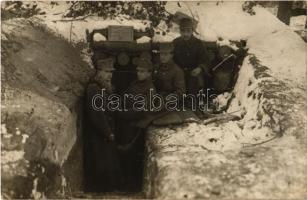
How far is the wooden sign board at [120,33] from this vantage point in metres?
8.33

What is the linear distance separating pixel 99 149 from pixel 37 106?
1452mm

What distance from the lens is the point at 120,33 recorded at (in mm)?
8391

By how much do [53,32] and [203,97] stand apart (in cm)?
275

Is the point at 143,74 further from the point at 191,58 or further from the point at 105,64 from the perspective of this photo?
A: the point at 191,58

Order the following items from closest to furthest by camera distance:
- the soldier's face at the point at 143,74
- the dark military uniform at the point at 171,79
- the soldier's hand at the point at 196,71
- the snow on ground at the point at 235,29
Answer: the soldier's face at the point at 143,74 → the dark military uniform at the point at 171,79 → the snow on ground at the point at 235,29 → the soldier's hand at the point at 196,71

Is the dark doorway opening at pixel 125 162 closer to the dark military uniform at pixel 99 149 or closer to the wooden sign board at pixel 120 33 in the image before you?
the dark military uniform at pixel 99 149

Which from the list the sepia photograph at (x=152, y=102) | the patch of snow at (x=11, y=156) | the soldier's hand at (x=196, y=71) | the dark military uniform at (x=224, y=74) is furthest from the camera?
the dark military uniform at (x=224, y=74)

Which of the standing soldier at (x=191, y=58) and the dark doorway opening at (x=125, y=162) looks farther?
the standing soldier at (x=191, y=58)

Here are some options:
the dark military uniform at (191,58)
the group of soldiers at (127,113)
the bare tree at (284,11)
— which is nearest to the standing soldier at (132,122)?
the group of soldiers at (127,113)

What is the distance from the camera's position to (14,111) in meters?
5.39

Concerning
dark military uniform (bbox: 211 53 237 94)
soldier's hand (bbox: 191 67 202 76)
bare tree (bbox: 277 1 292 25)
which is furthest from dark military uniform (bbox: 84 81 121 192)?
bare tree (bbox: 277 1 292 25)

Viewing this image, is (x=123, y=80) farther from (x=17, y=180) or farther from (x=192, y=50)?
(x=17, y=180)

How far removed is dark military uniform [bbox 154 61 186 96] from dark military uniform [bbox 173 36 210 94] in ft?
1.81

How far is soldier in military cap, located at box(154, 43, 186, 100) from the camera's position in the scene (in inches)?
294
